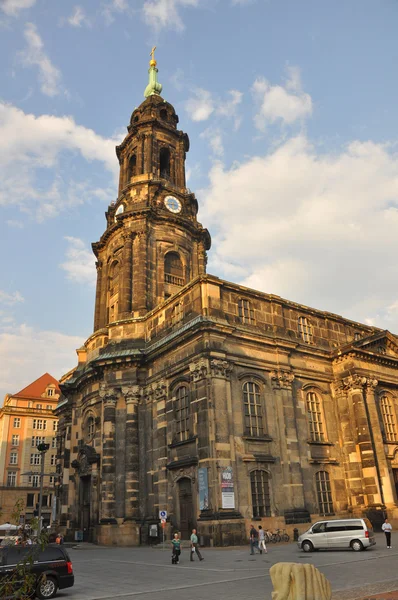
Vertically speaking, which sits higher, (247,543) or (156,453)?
(156,453)

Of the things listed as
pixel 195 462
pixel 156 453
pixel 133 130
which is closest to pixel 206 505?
pixel 195 462

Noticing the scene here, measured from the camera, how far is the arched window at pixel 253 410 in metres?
30.5

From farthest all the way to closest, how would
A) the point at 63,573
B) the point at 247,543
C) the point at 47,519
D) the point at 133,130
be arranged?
the point at 47,519, the point at 133,130, the point at 247,543, the point at 63,573

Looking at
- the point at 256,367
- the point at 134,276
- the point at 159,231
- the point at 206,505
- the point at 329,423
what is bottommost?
the point at 206,505

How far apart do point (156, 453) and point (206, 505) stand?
7.50 metres

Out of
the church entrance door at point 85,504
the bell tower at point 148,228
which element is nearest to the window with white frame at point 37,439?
the bell tower at point 148,228

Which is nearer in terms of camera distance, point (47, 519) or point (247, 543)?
point (247, 543)

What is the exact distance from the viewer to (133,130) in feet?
169

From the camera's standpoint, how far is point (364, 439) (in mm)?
33562

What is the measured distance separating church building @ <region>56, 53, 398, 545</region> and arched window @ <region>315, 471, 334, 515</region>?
10 centimetres

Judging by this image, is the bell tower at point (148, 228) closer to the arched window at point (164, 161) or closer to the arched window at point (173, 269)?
the arched window at point (173, 269)

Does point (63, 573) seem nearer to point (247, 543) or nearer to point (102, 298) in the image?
point (247, 543)

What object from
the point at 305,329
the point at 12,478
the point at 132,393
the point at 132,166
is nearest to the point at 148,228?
the point at 132,166

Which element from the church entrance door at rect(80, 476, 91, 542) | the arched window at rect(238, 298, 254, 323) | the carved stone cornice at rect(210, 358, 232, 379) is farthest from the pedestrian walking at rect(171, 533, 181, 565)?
the church entrance door at rect(80, 476, 91, 542)
